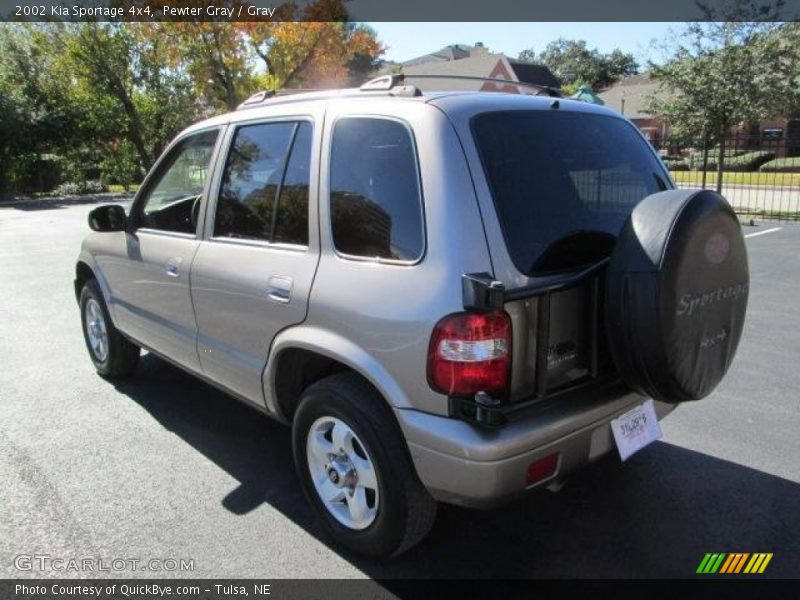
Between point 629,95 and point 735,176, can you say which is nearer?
point 735,176

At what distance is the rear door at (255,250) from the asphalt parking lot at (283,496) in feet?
1.89

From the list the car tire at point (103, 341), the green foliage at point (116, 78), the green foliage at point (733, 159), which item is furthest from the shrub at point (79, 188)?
the car tire at point (103, 341)

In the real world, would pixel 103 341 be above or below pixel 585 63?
below

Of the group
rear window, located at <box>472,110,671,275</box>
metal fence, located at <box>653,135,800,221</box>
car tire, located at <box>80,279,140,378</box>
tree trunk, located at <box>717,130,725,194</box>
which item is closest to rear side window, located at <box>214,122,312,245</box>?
rear window, located at <box>472,110,671,275</box>

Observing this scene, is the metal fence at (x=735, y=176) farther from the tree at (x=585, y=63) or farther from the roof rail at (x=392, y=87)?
the tree at (x=585, y=63)

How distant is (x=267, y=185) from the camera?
3.18 m

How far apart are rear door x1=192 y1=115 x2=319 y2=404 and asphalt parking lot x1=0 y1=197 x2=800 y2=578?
58 cm

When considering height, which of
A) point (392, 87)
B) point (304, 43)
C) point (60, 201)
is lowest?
point (60, 201)

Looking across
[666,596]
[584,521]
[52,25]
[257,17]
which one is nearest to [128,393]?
[584,521]

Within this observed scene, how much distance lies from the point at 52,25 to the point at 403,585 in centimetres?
3301

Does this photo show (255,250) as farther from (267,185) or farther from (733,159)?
(733,159)

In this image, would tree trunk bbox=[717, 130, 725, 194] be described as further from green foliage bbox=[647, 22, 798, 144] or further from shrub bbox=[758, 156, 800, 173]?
shrub bbox=[758, 156, 800, 173]

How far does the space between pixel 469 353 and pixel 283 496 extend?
1.57 meters

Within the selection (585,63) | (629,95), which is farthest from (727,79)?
→ (585,63)
